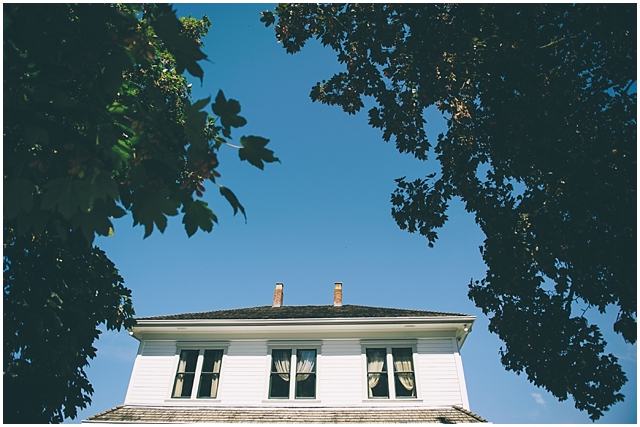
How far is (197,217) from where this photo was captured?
278cm

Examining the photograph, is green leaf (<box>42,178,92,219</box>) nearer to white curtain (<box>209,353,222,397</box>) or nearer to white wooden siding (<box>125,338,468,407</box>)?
white wooden siding (<box>125,338,468,407</box>)

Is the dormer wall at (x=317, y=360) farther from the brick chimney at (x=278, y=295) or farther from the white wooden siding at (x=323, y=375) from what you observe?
the brick chimney at (x=278, y=295)

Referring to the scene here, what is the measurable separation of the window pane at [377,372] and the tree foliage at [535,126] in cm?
630

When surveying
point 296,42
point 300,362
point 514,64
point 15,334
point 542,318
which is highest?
point 296,42

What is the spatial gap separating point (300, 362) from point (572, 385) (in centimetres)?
960

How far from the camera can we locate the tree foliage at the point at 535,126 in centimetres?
736

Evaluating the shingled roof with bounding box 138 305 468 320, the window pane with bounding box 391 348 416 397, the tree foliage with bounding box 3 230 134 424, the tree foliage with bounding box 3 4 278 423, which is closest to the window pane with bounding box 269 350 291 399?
the shingled roof with bounding box 138 305 468 320

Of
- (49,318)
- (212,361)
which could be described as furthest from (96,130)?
(212,361)

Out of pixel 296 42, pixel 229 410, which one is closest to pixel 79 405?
pixel 229 410

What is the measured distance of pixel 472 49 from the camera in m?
7.61

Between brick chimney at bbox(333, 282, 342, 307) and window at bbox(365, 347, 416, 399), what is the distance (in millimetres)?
5071

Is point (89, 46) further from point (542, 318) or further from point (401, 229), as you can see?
point (542, 318)

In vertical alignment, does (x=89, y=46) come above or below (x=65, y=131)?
above

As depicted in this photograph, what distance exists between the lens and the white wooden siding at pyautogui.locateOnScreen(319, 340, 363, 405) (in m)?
14.1
